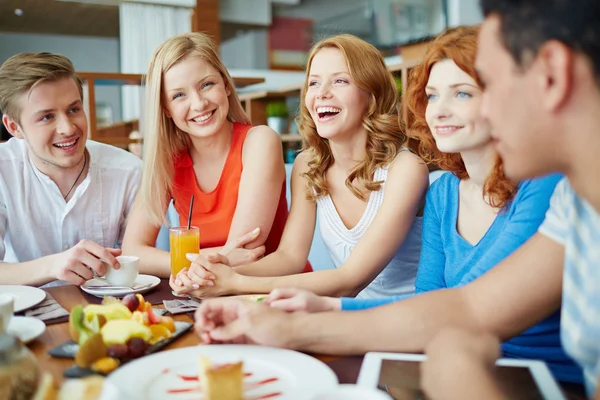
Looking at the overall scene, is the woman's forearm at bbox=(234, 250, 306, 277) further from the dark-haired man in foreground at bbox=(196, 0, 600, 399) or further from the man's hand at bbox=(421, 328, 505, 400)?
the man's hand at bbox=(421, 328, 505, 400)

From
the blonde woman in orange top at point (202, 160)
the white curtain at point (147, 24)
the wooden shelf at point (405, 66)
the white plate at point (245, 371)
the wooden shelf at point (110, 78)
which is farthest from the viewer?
the white curtain at point (147, 24)

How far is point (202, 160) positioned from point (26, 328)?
42.3 inches

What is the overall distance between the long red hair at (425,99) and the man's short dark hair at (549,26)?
565mm

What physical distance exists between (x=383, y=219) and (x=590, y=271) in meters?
0.79

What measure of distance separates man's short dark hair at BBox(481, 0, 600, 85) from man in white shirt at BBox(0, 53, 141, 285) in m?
1.52

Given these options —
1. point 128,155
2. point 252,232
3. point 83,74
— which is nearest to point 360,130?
point 252,232

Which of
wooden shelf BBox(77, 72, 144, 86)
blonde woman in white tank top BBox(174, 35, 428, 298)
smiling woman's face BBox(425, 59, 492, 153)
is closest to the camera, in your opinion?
smiling woman's face BBox(425, 59, 492, 153)

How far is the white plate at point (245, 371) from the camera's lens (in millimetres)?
660

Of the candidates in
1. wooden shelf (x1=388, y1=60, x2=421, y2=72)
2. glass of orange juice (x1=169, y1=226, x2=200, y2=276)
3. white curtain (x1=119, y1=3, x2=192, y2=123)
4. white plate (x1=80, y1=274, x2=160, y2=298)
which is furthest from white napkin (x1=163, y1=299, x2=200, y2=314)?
white curtain (x1=119, y1=3, x2=192, y2=123)

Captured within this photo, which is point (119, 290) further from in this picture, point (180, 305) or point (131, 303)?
point (131, 303)

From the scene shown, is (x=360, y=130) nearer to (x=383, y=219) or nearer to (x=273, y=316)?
(x=383, y=219)

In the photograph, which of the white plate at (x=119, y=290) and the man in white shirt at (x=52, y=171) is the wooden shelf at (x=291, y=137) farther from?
the white plate at (x=119, y=290)

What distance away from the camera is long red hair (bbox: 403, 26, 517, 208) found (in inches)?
45.1

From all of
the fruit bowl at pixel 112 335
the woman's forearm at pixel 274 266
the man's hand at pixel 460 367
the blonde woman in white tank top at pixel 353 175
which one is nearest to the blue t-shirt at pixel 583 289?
the man's hand at pixel 460 367
